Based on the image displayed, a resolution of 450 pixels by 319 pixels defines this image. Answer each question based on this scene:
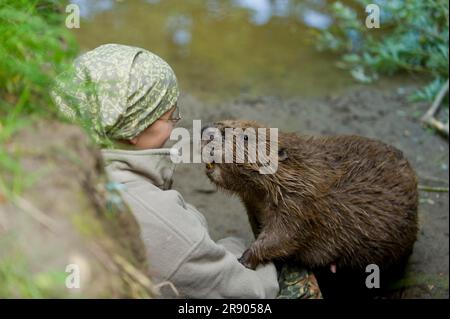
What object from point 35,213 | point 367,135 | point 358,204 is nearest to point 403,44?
point 367,135

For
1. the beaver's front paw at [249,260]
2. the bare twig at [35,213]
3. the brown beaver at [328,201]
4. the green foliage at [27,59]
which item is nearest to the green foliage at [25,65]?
the green foliage at [27,59]

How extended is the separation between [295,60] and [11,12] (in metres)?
5.96

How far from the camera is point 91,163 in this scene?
2010 mm

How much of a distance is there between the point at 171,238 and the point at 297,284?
1055 millimetres

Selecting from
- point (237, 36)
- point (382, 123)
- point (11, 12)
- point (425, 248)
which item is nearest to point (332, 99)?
point (382, 123)

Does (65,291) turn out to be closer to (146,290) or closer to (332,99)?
(146,290)

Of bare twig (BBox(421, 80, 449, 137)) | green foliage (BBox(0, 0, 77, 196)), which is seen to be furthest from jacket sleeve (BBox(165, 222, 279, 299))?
bare twig (BBox(421, 80, 449, 137))

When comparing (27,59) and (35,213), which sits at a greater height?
(27,59)

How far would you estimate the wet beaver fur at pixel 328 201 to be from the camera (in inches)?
143

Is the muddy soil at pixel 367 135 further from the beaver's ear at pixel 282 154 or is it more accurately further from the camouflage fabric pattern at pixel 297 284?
the beaver's ear at pixel 282 154

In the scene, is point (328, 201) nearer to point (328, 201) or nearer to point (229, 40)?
point (328, 201)

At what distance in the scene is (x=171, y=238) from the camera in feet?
9.04

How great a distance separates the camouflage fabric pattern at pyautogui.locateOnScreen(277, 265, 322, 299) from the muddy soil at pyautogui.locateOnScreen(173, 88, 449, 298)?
→ 1157 mm

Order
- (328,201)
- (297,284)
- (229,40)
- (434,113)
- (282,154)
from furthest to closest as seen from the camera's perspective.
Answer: (229,40) → (434,113) → (328,201) → (282,154) → (297,284)
